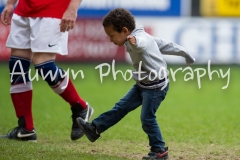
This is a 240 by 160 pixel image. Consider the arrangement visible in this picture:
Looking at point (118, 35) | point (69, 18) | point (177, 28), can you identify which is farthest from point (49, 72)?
point (177, 28)

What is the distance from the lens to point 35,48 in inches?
215

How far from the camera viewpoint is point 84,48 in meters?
14.3

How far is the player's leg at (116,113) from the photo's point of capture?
16.1 ft

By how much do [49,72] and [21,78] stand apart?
0.36 meters

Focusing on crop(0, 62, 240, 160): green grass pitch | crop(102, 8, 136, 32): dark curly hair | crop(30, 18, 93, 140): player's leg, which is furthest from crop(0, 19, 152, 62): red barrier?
crop(102, 8, 136, 32): dark curly hair

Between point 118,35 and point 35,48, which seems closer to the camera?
point 118,35

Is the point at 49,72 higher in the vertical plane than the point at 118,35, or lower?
lower

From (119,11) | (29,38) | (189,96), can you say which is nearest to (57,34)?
(29,38)

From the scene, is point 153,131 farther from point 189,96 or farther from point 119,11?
point 189,96

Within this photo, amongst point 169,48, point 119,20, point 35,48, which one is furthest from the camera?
point 35,48

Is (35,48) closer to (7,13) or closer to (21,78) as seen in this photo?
(21,78)

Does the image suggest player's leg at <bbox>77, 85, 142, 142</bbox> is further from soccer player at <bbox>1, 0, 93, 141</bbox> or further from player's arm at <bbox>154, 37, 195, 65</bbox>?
soccer player at <bbox>1, 0, 93, 141</bbox>

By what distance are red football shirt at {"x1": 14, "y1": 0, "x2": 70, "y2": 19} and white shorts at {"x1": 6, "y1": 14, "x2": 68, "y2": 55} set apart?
1.9 inches

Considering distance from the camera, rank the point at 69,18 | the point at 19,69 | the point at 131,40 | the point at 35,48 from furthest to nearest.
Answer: the point at 19,69 < the point at 35,48 < the point at 69,18 < the point at 131,40
